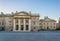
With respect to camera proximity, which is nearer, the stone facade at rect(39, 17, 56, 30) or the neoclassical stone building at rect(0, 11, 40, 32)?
the neoclassical stone building at rect(0, 11, 40, 32)

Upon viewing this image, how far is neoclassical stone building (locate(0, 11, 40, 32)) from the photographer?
150ft

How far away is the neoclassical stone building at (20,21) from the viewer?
4572cm

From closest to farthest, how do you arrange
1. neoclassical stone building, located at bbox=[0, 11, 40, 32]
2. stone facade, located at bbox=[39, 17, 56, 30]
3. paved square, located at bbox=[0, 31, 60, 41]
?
1. paved square, located at bbox=[0, 31, 60, 41]
2. neoclassical stone building, located at bbox=[0, 11, 40, 32]
3. stone facade, located at bbox=[39, 17, 56, 30]

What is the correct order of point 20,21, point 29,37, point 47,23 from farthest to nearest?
point 47,23
point 20,21
point 29,37

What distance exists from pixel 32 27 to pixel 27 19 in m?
3.18

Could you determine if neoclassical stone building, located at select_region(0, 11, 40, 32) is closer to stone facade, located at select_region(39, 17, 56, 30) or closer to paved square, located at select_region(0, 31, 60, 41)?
stone facade, located at select_region(39, 17, 56, 30)

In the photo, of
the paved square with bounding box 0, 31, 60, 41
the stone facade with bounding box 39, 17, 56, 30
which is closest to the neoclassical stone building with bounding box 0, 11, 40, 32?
the stone facade with bounding box 39, 17, 56, 30

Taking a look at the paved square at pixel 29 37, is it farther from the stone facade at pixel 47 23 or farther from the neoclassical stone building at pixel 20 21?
the stone facade at pixel 47 23

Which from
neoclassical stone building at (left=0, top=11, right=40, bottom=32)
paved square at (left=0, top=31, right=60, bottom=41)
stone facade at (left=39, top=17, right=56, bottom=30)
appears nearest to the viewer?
paved square at (left=0, top=31, right=60, bottom=41)

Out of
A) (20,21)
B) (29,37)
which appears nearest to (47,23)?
(20,21)

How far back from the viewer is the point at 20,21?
46344 millimetres

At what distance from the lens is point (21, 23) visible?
153 ft

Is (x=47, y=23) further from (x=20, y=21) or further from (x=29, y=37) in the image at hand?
(x=29, y=37)

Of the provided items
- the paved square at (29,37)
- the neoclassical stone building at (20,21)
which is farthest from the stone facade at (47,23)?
the paved square at (29,37)
